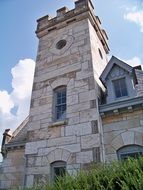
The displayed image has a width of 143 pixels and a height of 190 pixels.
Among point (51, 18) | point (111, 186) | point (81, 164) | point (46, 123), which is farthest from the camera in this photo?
point (51, 18)

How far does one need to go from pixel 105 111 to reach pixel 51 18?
8094 mm

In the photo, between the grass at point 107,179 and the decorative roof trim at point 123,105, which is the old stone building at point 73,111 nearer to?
the decorative roof trim at point 123,105

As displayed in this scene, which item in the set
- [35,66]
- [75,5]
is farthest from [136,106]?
[75,5]

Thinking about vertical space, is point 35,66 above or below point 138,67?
above

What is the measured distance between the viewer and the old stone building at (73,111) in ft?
23.9

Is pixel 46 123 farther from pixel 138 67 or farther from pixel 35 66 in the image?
pixel 138 67

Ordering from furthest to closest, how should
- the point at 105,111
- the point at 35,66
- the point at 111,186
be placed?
the point at 35,66 → the point at 105,111 → the point at 111,186

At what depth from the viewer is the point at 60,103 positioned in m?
9.30

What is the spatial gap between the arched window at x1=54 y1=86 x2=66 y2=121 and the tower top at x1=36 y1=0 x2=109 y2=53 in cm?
449

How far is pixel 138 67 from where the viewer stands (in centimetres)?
929

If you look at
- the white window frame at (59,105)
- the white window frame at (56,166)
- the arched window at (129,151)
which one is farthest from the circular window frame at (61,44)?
the arched window at (129,151)

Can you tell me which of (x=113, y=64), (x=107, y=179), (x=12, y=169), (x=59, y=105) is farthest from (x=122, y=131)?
(x=12, y=169)

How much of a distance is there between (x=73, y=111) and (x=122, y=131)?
2.26 meters

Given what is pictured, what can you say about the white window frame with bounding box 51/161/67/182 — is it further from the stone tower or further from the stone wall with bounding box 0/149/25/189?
the stone wall with bounding box 0/149/25/189
